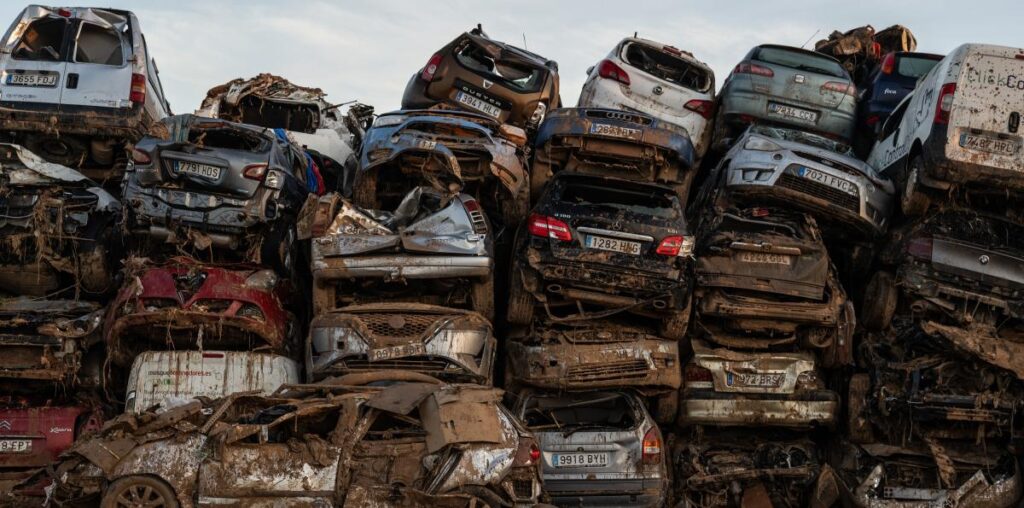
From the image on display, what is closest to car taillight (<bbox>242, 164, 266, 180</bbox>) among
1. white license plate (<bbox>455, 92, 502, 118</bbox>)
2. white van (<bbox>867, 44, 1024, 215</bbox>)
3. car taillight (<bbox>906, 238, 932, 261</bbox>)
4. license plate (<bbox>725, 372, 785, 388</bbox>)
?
white license plate (<bbox>455, 92, 502, 118</bbox>)

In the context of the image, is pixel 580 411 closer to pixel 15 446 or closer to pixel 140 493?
pixel 140 493

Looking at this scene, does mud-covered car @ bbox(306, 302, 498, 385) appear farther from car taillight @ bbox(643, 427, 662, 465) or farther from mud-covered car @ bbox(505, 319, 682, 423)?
car taillight @ bbox(643, 427, 662, 465)

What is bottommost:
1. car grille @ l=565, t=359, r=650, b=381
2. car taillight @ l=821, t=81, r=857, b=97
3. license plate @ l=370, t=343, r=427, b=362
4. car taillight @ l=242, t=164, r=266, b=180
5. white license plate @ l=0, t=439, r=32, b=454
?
white license plate @ l=0, t=439, r=32, b=454

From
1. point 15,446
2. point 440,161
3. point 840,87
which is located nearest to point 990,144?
point 840,87

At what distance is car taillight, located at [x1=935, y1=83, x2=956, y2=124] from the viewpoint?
12805 mm

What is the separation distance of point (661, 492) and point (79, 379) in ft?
19.9

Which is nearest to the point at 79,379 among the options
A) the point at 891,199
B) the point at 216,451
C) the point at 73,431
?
the point at 73,431

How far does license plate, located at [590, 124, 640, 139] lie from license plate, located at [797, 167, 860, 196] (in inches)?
77.8

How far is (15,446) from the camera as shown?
1120 centimetres

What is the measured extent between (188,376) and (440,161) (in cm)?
372

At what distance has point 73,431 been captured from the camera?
11438 millimetres

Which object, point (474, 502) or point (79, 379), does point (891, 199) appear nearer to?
point (474, 502)

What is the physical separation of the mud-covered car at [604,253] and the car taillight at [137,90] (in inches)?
238

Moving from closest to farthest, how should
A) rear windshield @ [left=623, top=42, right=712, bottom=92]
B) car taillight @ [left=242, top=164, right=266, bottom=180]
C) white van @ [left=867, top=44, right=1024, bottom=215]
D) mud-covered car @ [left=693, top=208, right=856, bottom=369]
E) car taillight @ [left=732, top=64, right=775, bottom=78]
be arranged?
mud-covered car @ [left=693, top=208, right=856, bottom=369] < white van @ [left=867, top=44, right=1024, bottom=215] < car taillight @ [left=242, top=164, right=266, bottom=180] < car taillight @ [left=732, top=64, right=775, bottom=78] < rear windshield @ [left=623, top=42, right=712, bottom=92]
